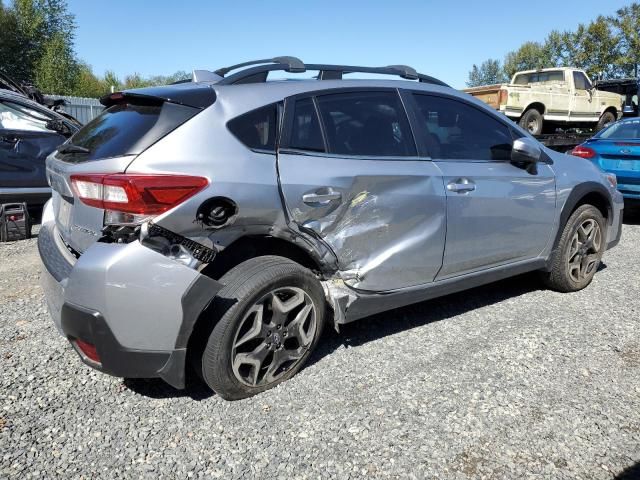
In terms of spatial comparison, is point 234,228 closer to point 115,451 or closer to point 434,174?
point 115,451

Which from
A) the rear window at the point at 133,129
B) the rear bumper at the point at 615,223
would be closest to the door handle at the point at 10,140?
the rear window at the point at 133,129

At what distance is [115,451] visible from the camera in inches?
98.7

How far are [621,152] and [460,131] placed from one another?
5.18 metres

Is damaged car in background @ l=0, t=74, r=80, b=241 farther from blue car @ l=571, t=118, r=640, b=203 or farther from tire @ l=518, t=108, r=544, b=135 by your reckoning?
tire @ l=518, t=108, r=544, b=135

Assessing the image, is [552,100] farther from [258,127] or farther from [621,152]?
[258,127]

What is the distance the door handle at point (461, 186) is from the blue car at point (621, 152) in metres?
5.23

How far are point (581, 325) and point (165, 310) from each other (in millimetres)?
3126

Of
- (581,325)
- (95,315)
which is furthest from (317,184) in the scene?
(581,325)

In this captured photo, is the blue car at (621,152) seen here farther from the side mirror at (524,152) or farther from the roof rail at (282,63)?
the roof rail at (282,63)

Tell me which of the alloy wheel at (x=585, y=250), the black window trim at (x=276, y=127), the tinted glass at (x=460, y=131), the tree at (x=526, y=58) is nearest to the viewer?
the black window trim at (x=276, y=127)

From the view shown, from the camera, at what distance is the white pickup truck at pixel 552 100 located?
1362cm

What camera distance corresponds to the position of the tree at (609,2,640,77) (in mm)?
39188

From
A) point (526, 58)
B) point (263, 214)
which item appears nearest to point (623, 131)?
point (263, 214)

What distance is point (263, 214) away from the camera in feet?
9.19
